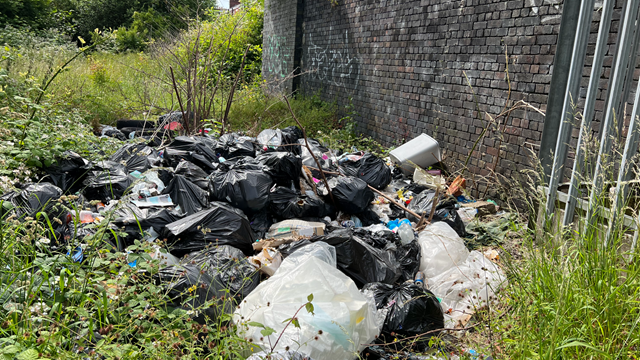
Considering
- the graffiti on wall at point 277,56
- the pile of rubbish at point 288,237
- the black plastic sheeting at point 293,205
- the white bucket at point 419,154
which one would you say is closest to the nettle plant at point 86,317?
the pile of rubbish at point 288,237

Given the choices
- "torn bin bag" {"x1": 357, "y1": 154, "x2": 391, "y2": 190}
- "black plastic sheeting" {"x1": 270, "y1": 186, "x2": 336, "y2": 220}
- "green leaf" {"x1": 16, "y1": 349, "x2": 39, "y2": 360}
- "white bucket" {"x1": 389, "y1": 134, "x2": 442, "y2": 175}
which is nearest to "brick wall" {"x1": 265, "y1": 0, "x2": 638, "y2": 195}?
"white bucket" {"x1": 389, "y1": 134, "x2": 442, "y2": 175}

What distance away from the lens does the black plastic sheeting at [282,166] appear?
3.92 meters

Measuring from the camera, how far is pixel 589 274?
1698mm

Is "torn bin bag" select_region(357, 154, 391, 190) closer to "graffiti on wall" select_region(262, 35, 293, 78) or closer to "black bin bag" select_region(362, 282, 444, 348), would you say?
"black bin bag" select_region(362, 282, 444, 348)

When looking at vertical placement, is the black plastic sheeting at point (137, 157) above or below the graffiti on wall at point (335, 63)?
below

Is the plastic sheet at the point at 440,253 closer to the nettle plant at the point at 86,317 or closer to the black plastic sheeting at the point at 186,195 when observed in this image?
the nettle plant at the point at 86,317

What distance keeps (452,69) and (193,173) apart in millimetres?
3264

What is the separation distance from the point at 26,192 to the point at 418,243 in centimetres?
280

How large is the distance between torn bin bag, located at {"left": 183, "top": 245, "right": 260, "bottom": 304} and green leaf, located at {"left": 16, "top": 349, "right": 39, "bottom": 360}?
993 millimetres

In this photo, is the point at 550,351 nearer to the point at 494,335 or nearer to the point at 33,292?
the point at 494,335

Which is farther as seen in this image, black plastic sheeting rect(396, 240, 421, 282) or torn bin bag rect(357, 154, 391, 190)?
torn bin bag rect(357, 154, 391, 190)

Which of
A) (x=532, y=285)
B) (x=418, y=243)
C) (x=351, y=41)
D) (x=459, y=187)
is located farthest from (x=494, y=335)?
(x=351, y=41)

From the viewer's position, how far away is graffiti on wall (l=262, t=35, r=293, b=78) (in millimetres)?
9730

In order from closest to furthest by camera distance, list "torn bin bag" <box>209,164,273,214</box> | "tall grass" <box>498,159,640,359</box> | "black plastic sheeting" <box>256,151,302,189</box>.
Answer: "tall grass" <box>498,159,640,359</box> → "torn bin bag" <box>209,164,273,214</box> → "black plastic sheeting" <box>256,151,302,189</box>
